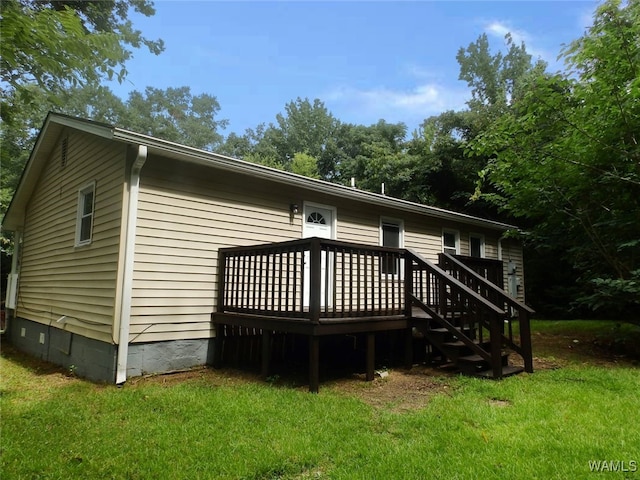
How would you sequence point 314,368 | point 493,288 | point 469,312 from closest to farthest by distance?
1. point 314,368
2. point 469,312
3. point 493,288

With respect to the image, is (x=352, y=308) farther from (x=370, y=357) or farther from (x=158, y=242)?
(x=158, y=242)

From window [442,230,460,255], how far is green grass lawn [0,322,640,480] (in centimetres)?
575

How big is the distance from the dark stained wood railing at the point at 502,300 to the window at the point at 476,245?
5332 mm

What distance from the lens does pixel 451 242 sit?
35.9ft

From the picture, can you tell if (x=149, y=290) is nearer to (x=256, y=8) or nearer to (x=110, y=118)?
(x=256, y=8)

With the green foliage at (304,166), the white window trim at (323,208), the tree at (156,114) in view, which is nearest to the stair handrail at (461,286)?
the white window trim at (323,208)

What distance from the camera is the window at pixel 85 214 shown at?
22.1ft

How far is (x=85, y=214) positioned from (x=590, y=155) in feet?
28.6

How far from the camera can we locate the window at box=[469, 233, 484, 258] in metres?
11.6

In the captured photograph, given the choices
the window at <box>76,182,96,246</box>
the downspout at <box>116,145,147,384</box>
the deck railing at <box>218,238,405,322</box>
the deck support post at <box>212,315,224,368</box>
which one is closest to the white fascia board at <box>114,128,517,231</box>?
the downspout at <box>116,145,147,384</box>

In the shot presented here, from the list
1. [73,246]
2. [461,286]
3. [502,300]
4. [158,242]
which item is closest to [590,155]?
[502,300]

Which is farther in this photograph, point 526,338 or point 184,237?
point 184,237

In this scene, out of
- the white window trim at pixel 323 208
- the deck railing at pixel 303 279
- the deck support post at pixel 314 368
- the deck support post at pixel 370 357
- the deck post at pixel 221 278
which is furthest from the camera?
the white window trim at pixel 323 208

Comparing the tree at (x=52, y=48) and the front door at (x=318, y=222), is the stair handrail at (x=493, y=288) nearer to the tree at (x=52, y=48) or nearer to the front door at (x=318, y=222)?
the front door at (x=318, y=222)
